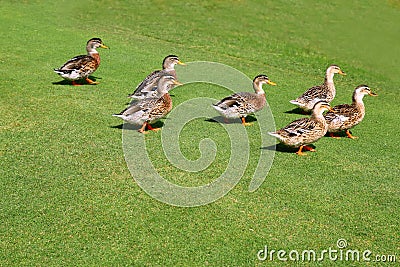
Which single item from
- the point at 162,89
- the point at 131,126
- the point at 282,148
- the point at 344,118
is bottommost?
the point at 282,148

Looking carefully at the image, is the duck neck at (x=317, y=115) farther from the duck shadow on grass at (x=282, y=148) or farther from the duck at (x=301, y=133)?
the duck shadow on grass at (x=282, y=148)

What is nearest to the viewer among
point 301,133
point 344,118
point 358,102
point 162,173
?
point 162,173

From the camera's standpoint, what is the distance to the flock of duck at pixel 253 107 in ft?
30.1

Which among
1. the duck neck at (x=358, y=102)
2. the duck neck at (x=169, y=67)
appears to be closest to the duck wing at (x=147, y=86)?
the duck neck at (x=169, y=67)

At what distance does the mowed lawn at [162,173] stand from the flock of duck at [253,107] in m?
0.30

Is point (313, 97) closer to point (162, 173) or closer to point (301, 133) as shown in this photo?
point (301, 133)

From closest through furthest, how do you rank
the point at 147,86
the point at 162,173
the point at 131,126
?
the point at 162,173
the point at 131,126
the point at 147,86

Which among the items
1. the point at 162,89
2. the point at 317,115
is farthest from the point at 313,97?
the point at 162,89

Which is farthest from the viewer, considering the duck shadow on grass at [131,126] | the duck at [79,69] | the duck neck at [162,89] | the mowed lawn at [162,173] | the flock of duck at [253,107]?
the duck at [79,69]

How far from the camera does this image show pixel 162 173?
26.7ft

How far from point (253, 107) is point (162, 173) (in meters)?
3.31

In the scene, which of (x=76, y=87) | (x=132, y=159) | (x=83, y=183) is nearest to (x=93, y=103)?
(x=76, y=87)

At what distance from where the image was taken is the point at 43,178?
7.70m

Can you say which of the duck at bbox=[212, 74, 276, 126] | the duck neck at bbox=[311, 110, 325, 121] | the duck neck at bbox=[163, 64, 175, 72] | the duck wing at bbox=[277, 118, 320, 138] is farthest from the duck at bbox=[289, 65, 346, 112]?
the duck neck at bbox=[163, 64, 175, 72]
